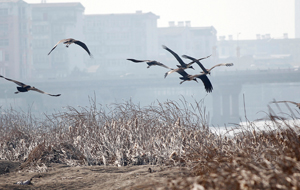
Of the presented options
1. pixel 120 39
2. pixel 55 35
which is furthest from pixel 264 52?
pixel 55 35

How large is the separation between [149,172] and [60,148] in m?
Answer: 2.65

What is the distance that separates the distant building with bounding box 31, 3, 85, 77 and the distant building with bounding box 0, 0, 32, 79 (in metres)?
7.33

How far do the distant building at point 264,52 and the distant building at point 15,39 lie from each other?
6184cm

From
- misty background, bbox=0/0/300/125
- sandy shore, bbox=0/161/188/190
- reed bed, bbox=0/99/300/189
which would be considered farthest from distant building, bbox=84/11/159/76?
sandy shore, bbox=0/161/188/190

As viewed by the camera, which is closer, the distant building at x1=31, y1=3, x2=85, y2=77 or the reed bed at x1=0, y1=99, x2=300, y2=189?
the reed bed at x1=0, y1=99, x2=300, y2=189

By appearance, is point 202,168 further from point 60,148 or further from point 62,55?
point 62,55

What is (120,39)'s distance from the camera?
106 m

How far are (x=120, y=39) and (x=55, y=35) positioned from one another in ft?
57.9

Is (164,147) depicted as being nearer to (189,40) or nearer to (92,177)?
(92,177)

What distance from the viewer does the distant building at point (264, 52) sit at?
125m

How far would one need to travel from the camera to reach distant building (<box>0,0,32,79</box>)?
82625 mm

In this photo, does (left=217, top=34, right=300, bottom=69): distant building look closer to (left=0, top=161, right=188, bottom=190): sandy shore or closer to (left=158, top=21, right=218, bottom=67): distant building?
(left=158, top=21, right=218, bottom=67): distant building

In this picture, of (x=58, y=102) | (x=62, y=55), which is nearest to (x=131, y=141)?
(x=58, y=102)

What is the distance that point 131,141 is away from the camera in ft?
22.2
